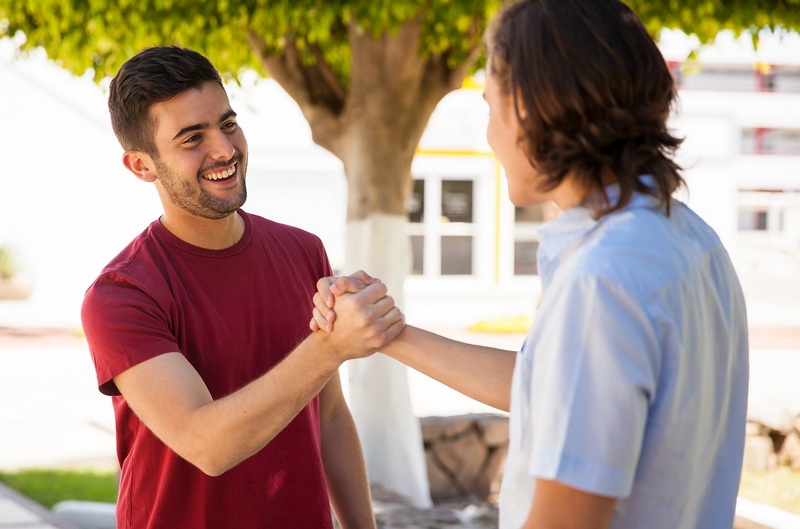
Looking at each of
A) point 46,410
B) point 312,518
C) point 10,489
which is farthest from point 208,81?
point 46,410

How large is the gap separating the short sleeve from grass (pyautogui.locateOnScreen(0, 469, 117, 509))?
484cm

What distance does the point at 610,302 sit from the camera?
1210 millimetres

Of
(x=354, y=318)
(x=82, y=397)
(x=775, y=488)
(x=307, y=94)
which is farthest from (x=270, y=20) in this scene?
(x=82, y=397)

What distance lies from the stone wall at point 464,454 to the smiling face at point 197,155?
4.62m

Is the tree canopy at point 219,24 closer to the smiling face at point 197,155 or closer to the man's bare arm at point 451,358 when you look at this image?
the smiling face at point 197,155

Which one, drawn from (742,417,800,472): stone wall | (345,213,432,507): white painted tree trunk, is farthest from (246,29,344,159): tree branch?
(742,417,800,472): stone wall

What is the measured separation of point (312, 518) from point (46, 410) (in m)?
8.40

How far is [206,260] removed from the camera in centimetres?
220

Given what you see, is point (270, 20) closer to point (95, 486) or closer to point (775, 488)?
point (95, 486)

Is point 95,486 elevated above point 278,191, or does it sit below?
below

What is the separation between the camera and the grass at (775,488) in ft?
21.0

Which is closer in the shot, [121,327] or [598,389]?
[598,389]

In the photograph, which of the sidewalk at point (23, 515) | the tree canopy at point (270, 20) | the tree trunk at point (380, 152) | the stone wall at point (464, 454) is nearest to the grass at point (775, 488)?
the stone wall at point (464, 454)

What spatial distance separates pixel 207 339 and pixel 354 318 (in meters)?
0.34
